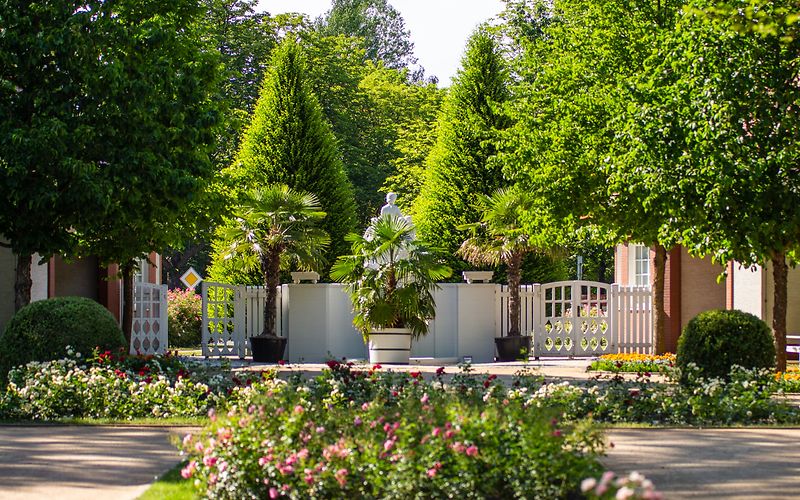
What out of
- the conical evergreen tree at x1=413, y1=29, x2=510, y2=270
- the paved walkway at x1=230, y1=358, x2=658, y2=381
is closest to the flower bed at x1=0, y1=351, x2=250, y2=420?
the paved walkway at x1=230, y1=358, x2=658, y2=381

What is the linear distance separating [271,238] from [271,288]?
1179mm

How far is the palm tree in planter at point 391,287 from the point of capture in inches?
879

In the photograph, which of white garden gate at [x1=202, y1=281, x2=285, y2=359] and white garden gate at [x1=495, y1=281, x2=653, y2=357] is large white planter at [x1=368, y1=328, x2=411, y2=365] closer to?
white garden gate at [x1=202, y1=281, x2=285, y2=359]

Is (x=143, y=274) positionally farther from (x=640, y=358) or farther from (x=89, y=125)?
(x=640, y=358)

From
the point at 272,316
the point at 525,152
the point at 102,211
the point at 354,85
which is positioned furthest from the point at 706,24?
the point at 354,85

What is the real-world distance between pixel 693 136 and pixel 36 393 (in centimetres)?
953

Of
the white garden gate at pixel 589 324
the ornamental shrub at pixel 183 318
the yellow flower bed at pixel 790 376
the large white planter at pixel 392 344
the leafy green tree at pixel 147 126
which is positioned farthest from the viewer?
the ornamental shrub at pixel 183 318

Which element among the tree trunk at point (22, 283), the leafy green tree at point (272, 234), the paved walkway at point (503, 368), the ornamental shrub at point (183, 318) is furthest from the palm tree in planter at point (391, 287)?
the ornamental shrub at point (183, 318)

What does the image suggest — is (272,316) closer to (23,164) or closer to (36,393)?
(23,164)

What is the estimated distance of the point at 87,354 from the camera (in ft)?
50.5

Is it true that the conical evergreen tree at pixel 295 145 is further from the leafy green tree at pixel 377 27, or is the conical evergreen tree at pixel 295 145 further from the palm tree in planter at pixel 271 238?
the leafy green tree at pixel 377 27

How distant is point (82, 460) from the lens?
9.57 metres

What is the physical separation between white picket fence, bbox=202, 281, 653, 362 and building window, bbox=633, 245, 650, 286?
163 centimetres

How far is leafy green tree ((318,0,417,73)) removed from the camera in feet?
209
